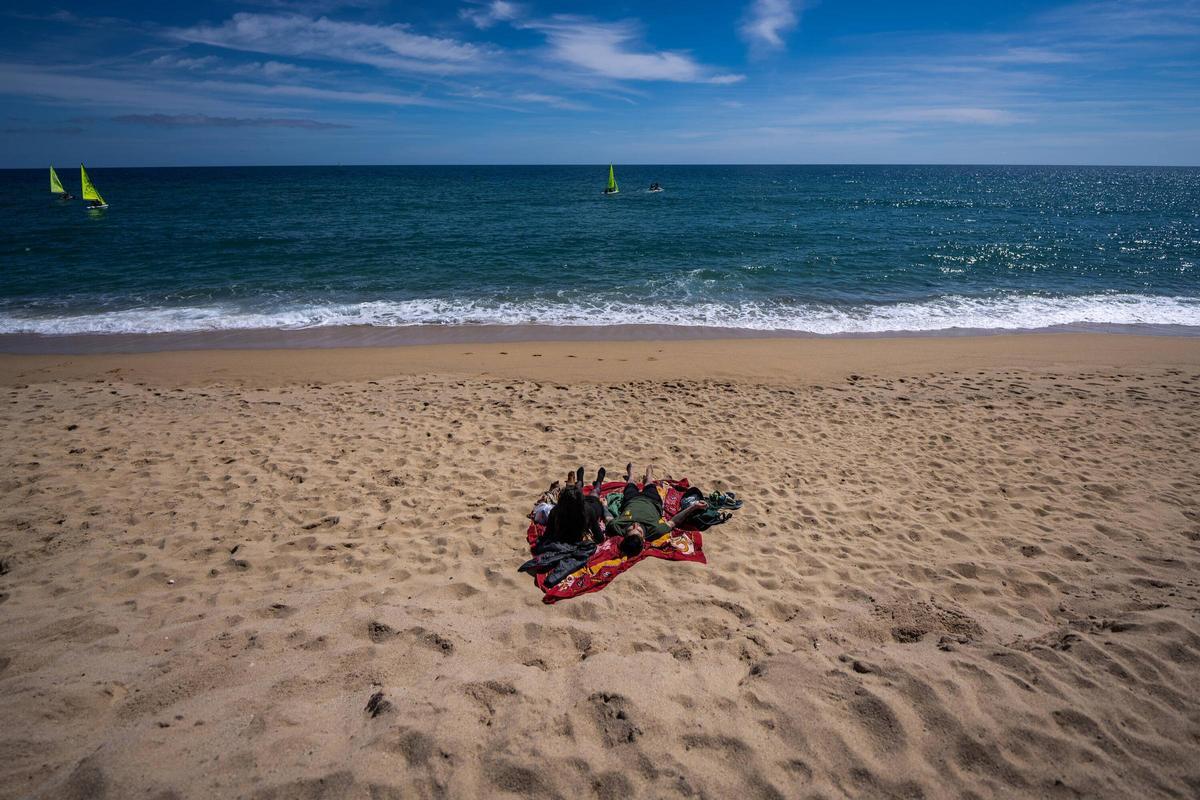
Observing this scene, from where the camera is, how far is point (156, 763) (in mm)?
3006

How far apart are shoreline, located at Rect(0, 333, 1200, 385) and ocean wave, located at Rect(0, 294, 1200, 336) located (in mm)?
1640

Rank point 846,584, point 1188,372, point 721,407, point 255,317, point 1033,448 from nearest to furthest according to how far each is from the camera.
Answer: point 846,584 < point 1033,448 < point 721,407 < point 1188,372 < point 255,317

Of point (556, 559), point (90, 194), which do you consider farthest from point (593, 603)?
point (90, 194)

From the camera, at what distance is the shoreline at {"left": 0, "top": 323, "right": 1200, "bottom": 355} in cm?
1250

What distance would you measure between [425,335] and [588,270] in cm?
860

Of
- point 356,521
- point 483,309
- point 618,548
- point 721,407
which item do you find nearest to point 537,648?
point 618,548

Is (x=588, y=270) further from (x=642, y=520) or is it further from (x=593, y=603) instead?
(x=593, y=603)

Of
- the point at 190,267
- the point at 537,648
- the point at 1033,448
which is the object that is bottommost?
the point at 537,648

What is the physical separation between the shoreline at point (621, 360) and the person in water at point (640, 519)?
4.32m

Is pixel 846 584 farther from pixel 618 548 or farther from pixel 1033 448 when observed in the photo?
pixel 1033 448

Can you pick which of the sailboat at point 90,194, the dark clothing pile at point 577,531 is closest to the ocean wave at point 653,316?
the dark clothing pile at point 577,531

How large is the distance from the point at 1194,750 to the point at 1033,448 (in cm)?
514

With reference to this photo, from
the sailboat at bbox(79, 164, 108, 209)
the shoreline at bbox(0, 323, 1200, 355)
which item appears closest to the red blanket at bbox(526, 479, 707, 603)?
the shoreline at bbox(0, 323, 1200, 355)

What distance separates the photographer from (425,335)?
1334 centimetres
